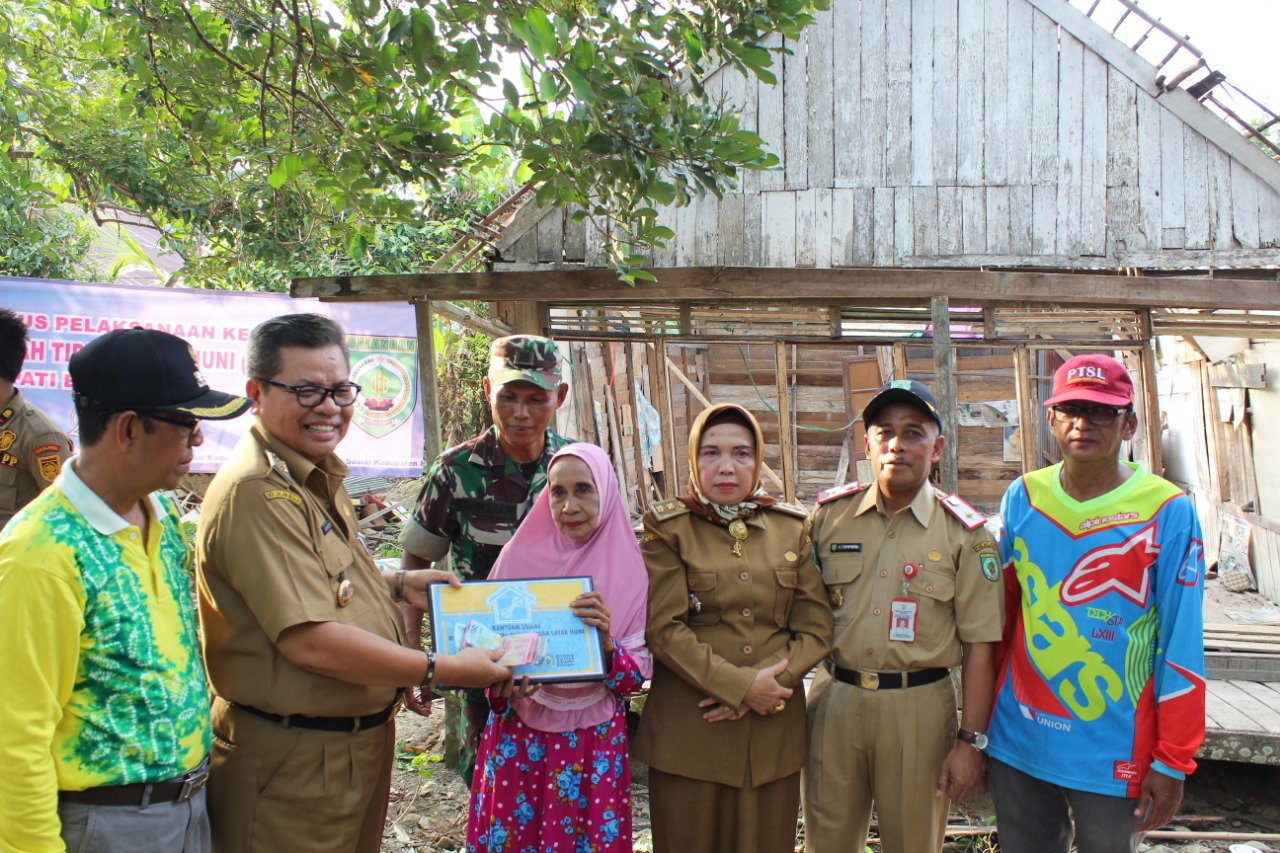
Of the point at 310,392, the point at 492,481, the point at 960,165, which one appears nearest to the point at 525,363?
the point at 492,481

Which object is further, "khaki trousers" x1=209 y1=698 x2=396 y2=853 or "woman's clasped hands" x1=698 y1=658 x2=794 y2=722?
"woman's clasped hands" x1=698 y1=658 x2=794 y2=722

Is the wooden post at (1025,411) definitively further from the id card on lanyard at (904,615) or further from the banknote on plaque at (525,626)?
the banknote on plaque at (525,626)

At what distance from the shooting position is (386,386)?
761 centimetres

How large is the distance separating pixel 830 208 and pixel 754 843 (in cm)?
463

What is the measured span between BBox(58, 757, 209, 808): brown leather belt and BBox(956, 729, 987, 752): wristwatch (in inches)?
90.4

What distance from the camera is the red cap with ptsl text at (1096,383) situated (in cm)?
282

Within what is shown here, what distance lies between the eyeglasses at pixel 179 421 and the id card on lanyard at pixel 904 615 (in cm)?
223

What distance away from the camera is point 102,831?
1.82m

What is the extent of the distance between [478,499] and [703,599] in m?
0.93

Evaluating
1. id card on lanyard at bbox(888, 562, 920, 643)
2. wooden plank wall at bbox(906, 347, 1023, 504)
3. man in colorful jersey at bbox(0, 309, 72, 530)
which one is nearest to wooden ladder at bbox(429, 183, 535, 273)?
man in colorful jersey at bbox(0, 309, 72, 530)

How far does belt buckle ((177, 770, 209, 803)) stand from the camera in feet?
6.48

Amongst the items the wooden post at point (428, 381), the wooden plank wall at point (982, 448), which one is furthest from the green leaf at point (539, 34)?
the wooden plank wall at point (982, 448)

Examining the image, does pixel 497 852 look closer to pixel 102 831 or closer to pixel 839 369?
pixel 102 831

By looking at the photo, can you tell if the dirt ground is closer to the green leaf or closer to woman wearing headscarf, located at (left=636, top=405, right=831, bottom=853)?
woman wearing headscarf, located at (left=636, top=405, right=831, bottom=853)
